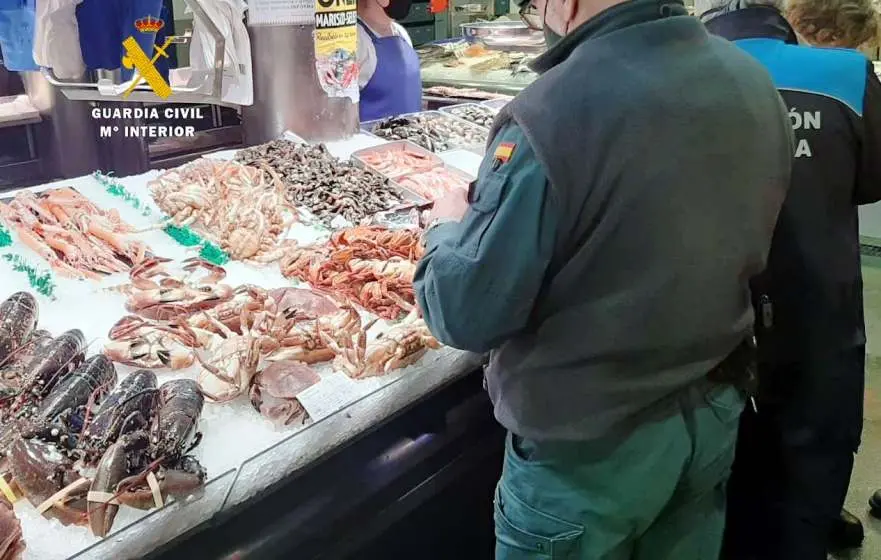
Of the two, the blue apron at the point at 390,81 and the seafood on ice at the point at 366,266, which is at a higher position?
the blue apron at the point at 390,81

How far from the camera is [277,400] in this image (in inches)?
63.8

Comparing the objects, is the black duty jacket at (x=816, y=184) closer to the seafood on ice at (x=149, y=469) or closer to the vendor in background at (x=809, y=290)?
the vendor in background at (x=809, y=290)

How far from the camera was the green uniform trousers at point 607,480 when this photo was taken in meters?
1.49

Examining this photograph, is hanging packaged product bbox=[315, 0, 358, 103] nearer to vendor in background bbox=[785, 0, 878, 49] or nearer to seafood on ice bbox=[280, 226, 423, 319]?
seafood on ice bbox=[280, 226, 423, 319]

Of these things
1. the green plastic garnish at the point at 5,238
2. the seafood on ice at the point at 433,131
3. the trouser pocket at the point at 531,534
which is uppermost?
the seafood on ice at the point at 433,131

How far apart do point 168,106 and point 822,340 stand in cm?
254

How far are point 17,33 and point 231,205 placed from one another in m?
1.94

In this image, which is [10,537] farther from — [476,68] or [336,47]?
[476,68]

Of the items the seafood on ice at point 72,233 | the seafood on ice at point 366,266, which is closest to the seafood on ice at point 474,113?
the seafood on ice at point 366,266

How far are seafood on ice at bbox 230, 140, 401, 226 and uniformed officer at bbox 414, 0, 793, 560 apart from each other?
1.15 m

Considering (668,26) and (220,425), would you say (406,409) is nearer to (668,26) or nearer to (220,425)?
(220,425)

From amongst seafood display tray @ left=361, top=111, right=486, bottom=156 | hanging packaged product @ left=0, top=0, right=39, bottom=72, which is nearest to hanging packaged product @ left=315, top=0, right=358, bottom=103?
seafood display tray @ left=361, top=111, right=486, bottom=156

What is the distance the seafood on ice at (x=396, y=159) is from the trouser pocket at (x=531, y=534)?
60.6 inches

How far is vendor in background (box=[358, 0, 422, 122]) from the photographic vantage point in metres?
3.77
